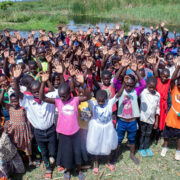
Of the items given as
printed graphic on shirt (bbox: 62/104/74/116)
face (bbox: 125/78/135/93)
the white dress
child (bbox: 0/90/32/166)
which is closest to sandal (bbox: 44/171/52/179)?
child (bbox: 0/90/32/166)

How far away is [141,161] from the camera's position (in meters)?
2.88

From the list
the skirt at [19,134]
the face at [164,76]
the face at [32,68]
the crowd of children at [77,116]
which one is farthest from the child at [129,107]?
the face at [32,68]

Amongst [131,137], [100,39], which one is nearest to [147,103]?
[131,137]

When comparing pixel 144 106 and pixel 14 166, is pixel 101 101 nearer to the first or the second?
pixel 144 106

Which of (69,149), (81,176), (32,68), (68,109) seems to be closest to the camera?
(68,109)

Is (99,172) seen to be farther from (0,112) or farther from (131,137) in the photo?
(0,112)

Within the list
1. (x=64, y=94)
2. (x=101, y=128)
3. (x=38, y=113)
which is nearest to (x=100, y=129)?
(x=101, y=128)

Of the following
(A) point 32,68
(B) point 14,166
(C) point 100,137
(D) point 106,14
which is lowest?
(B) point 14,166

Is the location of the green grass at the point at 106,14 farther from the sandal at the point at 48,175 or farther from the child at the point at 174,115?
the sandal at the point at 48,175

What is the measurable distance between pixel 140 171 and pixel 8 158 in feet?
6.44

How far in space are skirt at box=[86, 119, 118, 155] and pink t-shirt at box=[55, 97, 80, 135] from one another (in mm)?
281

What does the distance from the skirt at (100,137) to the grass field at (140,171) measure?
0.46 m

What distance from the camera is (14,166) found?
8.45ft

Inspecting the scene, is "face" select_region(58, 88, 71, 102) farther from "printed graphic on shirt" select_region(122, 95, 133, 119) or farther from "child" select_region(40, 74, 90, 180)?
"printed graphic on shirt" select_region(122, 95, 133, 119)
